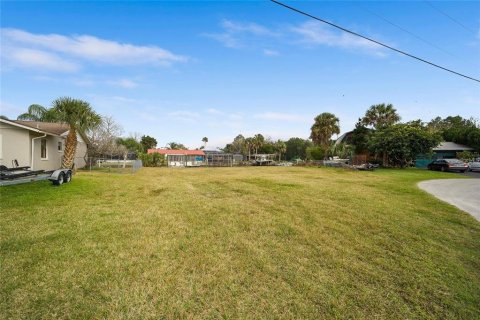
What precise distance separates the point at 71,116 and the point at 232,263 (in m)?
18.1

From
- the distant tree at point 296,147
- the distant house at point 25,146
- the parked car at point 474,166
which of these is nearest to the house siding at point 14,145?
the distant house at point 25,146

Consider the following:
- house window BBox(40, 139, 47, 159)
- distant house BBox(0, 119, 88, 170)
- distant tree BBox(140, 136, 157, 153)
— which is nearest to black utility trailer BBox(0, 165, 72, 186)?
distant house BBox(0, 119, 88, 170)

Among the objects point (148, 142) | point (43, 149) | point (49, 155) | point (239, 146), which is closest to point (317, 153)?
point (239, 146)

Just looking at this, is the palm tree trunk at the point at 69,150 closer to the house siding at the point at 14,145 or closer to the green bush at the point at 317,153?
the house siding at the point at 14,145

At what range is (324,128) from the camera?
4988 centimetres

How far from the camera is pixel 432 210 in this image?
29.5ft

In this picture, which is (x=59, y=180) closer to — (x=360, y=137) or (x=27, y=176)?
(x=27, y=176)

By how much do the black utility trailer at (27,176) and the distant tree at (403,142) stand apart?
33.6m

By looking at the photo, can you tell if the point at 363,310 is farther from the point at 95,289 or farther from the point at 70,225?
the point at 70,225

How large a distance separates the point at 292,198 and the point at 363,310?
7.30m

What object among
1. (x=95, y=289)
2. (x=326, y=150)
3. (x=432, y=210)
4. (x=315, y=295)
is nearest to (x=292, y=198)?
(x=432, y=210)

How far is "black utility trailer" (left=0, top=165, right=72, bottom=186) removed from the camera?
1084 cm

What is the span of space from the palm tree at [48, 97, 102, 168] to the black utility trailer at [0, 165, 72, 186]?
17.3ft

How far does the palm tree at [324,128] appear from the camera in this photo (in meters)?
49.8
